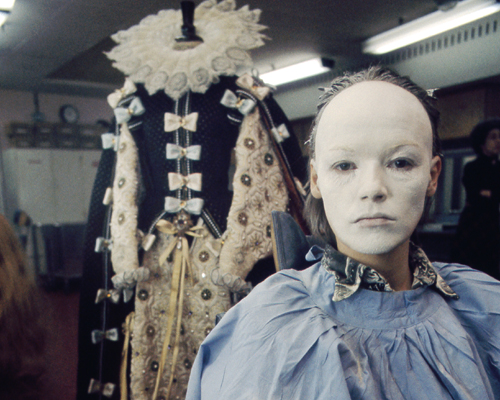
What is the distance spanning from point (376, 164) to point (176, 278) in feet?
2.44

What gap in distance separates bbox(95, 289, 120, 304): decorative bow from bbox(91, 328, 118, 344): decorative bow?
10 cm

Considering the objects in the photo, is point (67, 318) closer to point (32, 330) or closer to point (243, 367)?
point (32, 330)

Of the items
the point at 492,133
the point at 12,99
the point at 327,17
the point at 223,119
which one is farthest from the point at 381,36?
the point at 12,99

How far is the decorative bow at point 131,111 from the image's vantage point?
3.84 feet

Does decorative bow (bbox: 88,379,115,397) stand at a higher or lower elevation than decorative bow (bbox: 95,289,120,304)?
lower

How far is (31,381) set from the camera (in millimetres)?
751

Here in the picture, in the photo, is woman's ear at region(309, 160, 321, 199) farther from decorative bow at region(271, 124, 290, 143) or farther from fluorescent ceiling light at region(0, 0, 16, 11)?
fluorescent ceiling light at region(0, 0, 16, 11)

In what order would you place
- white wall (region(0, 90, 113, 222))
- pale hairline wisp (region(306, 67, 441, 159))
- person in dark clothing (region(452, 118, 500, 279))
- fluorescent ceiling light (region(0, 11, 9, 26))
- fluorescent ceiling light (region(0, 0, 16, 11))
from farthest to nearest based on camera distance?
white wall (region(0, 90, 113, 222))
person in dark clothing (region(452, 118, 500, 279))
fluorescent ceiling light (region(0, 11, 9, 26))
fluorescent ceiling light (region(0, 0, 16, 11))
pale hairline wisp (region(306, 67, 441, 159))

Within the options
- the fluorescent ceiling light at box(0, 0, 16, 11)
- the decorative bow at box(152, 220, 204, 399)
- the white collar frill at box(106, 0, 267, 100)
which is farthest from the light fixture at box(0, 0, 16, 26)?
the decorative bow at box(152, 220, 204, 399)

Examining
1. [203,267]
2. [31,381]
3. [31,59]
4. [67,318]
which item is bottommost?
Answer: [67,318]

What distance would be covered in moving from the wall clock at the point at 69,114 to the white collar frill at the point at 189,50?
411 centimetres

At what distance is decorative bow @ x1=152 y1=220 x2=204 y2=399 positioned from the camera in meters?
1.10

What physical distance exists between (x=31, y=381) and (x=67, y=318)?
2.62 meters

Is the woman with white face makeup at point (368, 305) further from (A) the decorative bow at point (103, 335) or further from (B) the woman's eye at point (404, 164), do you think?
(A) the decorative bow at point (103, 335)
